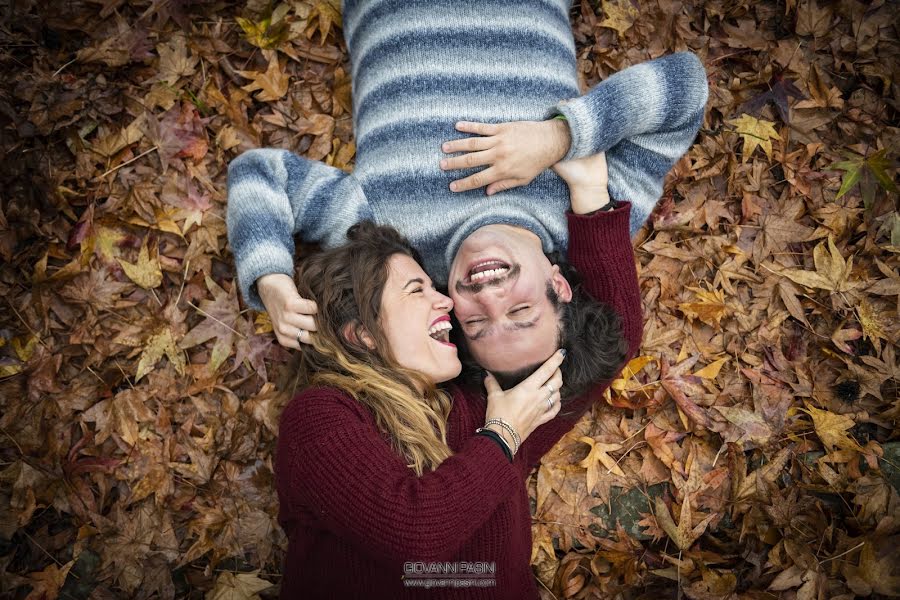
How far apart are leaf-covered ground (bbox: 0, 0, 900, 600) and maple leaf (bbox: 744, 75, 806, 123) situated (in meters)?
0.01

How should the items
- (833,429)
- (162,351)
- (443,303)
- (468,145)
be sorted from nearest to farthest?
(443,303) < (468,145) < (833,429) < (162,351)

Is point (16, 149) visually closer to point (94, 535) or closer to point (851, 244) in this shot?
point (94, 535)

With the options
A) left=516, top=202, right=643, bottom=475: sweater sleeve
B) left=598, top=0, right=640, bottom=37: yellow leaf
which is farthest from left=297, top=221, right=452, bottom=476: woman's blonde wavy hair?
left=598, top=0, right=640, bottom=37: yellow leaf

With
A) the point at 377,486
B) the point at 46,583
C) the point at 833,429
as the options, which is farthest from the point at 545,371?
the point at 46,583

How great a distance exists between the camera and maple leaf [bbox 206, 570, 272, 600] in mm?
3057

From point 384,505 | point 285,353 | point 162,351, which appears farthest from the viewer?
point 285,353

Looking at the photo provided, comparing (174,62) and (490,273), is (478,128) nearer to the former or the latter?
(490,273)

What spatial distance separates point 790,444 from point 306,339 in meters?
2.69

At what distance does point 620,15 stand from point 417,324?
2434mm

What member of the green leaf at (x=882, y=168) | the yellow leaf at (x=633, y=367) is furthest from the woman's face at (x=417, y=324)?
the green leaf at (x=882, y=168)

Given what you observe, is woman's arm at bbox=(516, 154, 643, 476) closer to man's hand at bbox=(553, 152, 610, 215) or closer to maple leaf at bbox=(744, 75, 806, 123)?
man's hand at bbox=(553, 152, 610, 215)

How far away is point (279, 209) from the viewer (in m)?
2.93

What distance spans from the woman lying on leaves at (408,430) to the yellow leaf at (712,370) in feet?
1.99

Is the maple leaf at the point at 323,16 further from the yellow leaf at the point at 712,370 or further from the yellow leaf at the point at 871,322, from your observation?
the yellow leaf at the point at 871,322
